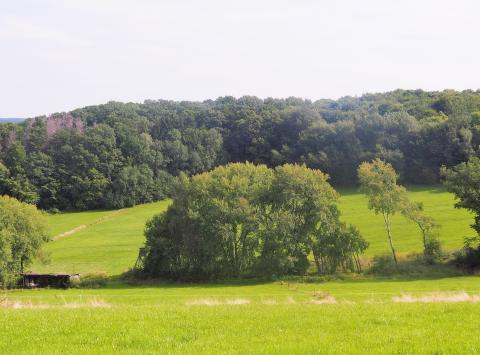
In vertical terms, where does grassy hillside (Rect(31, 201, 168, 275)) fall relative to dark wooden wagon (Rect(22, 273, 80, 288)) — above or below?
above

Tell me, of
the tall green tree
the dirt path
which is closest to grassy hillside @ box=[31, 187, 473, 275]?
the dirt path

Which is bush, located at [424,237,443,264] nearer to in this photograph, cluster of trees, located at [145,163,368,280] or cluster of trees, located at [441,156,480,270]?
cluster of trees, located at [441,156,480,270]

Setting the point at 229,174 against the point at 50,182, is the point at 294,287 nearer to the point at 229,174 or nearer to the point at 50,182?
the point at 229,174

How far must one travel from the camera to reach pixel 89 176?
114 meters

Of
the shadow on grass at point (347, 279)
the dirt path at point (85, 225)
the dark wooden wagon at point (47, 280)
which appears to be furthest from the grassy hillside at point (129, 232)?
the shadow on grass at point (347, 279)

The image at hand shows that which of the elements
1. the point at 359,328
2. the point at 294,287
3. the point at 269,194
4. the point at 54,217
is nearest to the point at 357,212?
the point at 269,194

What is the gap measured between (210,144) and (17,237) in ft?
270

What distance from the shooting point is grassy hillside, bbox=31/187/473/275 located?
A: 200 feet

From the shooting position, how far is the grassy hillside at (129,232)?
61.0m

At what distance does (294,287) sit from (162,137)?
96693mm

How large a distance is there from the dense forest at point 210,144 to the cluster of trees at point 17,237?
52802 mm

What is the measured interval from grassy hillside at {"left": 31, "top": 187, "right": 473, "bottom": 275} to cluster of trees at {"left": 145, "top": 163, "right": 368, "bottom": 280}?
24.1 ft

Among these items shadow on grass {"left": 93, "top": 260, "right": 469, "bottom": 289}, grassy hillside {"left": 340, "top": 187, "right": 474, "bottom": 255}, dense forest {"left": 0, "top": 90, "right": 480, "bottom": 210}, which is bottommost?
shadow on grass {"left": 93, "top": 260, "right": 469, "bottom": 289}

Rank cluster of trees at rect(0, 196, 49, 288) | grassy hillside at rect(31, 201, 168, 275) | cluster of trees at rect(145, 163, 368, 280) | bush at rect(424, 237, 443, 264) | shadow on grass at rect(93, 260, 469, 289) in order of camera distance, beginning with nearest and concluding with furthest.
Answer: shadow on grass at rect(93, 260, 469, 289) < bush at rect(424, 237, 443, 264) < cluster of trees at rect(145, 163, 368, 280) < cluster of trees at rect(0, 196, 49, 288) < grassy hillside at rect(31, 201, 168, 275)
